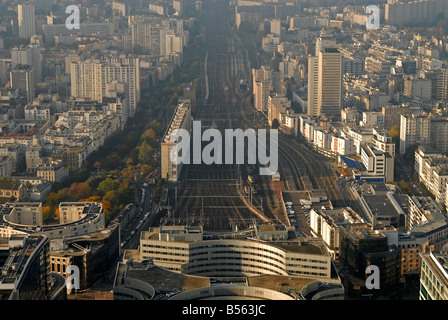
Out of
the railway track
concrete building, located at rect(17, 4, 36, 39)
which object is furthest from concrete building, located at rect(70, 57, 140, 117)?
concrete building, located at rect(17, 4, 36, 39)

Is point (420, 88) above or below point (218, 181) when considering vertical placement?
above

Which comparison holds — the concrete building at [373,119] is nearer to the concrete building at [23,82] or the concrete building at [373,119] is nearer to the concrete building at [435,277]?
the concrete building at [23,82]

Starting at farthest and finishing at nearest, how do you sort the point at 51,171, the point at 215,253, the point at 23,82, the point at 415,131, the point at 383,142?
1. the point at 23,82
2. the point at 415,131
3. the point at 383,142
4. the point at 51,171
5. the point at 215,253

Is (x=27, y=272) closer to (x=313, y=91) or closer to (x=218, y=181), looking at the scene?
(x=218, y=181)

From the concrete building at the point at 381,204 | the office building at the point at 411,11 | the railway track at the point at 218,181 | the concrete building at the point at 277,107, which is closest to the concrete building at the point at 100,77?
the railway track at the point at 218,181

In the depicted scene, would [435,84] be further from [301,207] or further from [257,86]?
[301,207]

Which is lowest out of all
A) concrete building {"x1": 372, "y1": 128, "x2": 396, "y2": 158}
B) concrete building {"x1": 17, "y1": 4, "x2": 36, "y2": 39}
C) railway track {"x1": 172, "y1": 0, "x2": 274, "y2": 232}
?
railway track {"x1": 172, "y1": 0, "x2": 274, "y2": 232}

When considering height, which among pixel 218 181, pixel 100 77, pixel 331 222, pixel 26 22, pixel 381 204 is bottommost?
pixel 218 181

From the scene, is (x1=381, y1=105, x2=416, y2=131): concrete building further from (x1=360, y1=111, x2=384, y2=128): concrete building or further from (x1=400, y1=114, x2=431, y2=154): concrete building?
(x1=400, y1=114, x2=431, y2=154): concrete building

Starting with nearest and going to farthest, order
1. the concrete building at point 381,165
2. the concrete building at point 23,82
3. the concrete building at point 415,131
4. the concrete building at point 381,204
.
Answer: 1. the concrete building at point 381,204
2. the concrete building at point 381,165
3. the concrete building at point 415,131
4. the concrete building at point 23,82

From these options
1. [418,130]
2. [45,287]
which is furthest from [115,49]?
[45,287]

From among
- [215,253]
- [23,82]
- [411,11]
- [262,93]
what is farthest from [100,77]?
[411,11]
